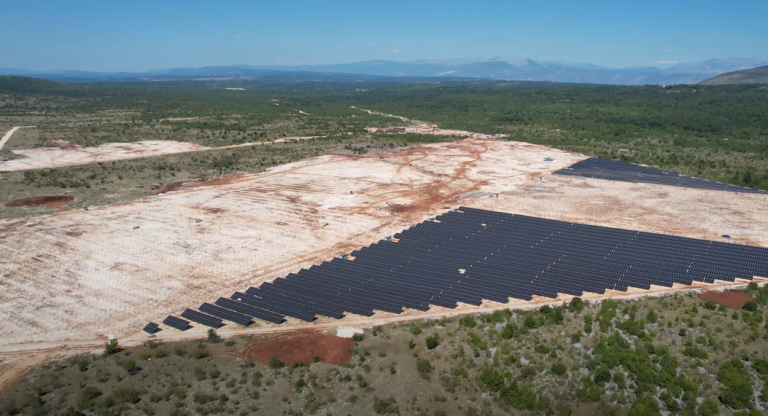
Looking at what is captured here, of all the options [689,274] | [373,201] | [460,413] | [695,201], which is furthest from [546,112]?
[460,413]

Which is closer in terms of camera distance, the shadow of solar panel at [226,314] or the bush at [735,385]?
the bush at [735,385]

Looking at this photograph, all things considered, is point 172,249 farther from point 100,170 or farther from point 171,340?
point 100,170

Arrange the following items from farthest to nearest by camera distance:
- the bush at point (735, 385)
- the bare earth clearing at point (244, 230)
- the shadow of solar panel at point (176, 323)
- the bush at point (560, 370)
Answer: the bare earth clearing at point (244, 230), the shadow of solar panel at point (176, 323), the bush at point (560, 370), the bush at point (735, 385)

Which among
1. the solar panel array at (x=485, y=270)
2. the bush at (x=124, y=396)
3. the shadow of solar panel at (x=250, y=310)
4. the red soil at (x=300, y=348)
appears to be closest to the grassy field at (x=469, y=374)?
the bush at (x=124, y=396)

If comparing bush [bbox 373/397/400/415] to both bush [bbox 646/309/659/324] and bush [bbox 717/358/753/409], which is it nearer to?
bush [bbox 717/358/753/409]

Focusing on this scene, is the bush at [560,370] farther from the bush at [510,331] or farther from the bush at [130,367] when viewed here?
the bush at [130,367]

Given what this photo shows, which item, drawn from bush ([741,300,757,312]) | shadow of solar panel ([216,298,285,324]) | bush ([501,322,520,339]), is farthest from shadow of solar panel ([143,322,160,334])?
bush ([741,300,757,312])

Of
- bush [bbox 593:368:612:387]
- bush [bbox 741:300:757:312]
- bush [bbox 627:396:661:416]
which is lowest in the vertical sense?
bush [bbox 627:396:661:416]
